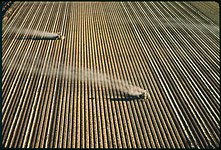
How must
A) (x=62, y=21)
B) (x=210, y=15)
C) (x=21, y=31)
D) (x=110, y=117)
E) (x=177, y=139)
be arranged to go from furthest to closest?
(x=210, y=15) < (x=62, y=21) < (x=21, y=31) < (x=110, y=117) < (x=177, y=139)

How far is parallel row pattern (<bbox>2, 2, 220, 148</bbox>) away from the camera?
11.9 meters

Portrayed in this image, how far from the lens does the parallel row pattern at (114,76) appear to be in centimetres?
1185

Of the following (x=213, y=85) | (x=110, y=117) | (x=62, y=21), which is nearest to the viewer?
(x=110, y=117)

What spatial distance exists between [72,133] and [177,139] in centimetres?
498

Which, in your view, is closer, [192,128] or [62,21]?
[192,128]

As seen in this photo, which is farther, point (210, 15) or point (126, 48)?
point (210, 15)

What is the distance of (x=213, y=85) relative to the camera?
14.9m

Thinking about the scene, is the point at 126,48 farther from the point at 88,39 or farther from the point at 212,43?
the point at 212,43

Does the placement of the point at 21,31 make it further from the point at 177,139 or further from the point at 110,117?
the point at 177,139

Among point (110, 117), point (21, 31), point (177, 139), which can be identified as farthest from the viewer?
point (21, 31)

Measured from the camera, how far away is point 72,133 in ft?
38.8

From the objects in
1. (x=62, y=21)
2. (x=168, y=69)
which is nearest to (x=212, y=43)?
(x=168, y=69)

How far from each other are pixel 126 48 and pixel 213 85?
6.52 meters

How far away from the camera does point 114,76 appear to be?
606 inches
